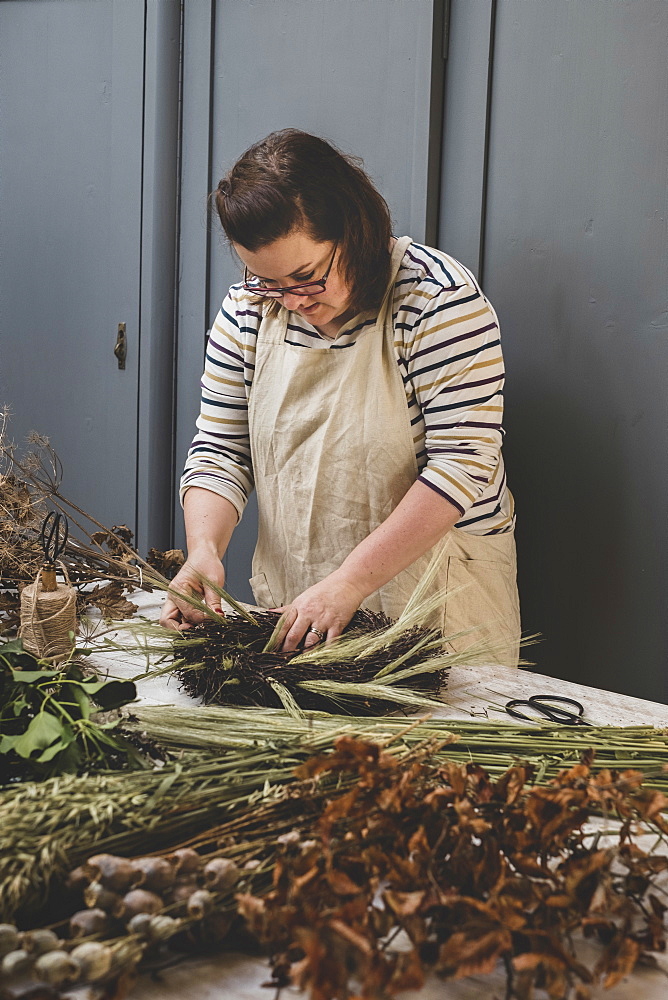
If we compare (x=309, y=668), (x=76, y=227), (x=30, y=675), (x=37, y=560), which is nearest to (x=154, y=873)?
(x=30, y=675)

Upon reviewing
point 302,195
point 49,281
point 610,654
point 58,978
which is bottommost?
point 610,654

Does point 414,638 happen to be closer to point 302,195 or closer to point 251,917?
point 251,917

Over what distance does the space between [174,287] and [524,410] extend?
47.3 inches

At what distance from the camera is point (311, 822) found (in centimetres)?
78

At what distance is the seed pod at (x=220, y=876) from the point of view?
2.27ft

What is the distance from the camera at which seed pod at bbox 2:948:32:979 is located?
609 mm

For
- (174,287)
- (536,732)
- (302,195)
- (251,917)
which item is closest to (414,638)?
(536,732)

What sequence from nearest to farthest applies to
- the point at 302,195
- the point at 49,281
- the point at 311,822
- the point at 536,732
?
1. the point at 311,822
2. the point at 536,732
3. the point at 302,195
4. the point at 49,281

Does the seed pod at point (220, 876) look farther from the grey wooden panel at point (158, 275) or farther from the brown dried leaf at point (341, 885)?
the grey wooden panel at point (158, 275)

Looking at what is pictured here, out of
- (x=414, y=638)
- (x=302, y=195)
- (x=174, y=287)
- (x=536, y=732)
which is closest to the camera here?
(x=536, y=732)

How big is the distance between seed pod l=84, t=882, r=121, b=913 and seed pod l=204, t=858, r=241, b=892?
0.07 metres

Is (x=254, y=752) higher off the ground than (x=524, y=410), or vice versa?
(x=524, y=410)

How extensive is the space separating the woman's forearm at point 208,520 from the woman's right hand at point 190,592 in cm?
7

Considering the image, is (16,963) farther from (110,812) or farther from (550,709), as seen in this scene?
(550,709)
